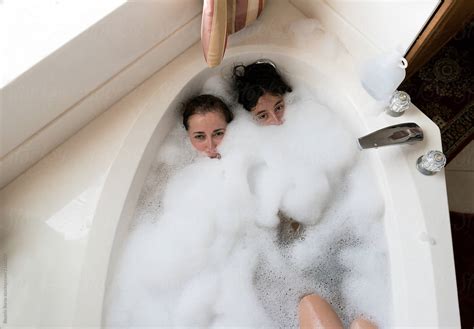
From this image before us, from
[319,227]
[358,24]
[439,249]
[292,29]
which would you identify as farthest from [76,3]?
[439,249]

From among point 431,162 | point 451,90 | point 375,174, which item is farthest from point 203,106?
point 451,90

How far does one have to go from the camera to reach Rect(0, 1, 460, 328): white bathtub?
1.01 meters

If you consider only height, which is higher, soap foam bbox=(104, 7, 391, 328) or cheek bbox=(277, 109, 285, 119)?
cheek bbox=(277, 109, 285, 119)

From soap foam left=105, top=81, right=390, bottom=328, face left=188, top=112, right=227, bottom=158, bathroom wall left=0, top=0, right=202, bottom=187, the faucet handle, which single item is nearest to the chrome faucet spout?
the faucet handle

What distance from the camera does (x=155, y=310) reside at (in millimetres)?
1157

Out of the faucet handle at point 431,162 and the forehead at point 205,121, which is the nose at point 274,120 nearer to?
the forehead at point 205,121

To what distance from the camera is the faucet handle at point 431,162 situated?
1.08 m

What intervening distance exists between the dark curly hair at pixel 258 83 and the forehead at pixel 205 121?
12 cm

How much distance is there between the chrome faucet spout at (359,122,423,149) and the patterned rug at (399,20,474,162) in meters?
0.54

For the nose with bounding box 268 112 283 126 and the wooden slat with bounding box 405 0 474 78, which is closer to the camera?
the wooden slat with bounding box 405 0 474 78

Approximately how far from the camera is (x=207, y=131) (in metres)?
1.30

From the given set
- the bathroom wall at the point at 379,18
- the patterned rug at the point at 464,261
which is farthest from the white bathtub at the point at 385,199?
the patterned rug at the point at 464,261

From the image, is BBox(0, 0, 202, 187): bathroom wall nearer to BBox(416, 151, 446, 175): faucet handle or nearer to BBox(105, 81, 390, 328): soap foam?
BBox(105, 81, 390, 328): soap foam

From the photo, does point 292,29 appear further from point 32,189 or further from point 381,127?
point 32,189
